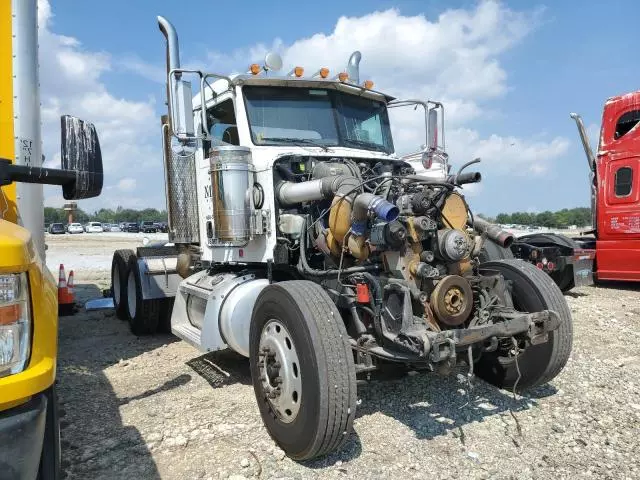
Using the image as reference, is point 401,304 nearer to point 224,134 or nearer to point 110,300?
point 224,134

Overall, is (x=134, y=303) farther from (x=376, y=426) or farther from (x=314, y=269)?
(x=376, y=426)

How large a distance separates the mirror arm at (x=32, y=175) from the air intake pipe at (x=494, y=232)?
9.36 ft

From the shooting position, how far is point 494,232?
12.9 ft

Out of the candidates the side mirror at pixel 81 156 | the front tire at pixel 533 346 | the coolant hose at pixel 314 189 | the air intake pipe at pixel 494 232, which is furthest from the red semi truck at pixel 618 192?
the side mirror at pixel 81 156

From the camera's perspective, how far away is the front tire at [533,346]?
3.84m

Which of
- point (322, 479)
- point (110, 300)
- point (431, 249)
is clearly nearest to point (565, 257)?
point (431, 249)

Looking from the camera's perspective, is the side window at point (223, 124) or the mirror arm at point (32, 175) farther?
the side window at point (223, 124)

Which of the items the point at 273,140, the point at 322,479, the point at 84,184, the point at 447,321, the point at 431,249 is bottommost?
the point at 322,479

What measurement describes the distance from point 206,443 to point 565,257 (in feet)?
23.4

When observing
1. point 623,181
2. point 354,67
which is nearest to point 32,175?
point 354,67

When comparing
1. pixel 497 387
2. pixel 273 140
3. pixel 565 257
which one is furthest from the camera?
pixel 565 257

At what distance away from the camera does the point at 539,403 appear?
4066 millimetres

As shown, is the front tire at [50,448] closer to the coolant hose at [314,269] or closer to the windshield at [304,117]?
the coolant hose at [314,269]

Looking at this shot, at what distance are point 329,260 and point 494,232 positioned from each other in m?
1.28
